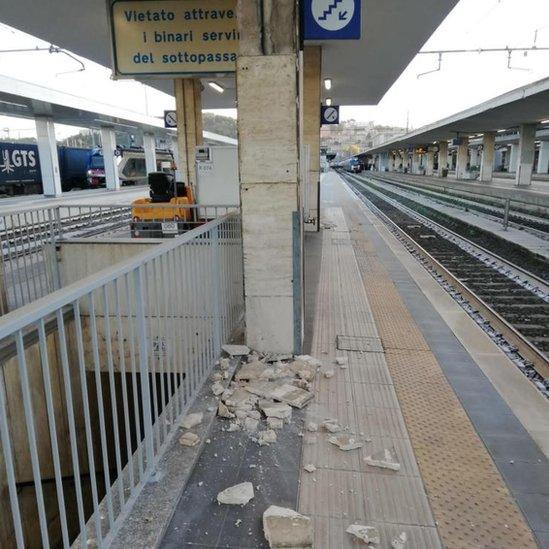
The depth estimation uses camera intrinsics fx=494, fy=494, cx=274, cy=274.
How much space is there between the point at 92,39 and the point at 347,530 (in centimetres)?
1322

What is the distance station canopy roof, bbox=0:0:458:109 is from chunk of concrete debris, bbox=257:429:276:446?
9.08m

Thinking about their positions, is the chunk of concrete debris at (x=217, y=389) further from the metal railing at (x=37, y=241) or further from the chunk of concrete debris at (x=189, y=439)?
the metal railing at (x=37, y=241)

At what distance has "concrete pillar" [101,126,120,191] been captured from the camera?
3578 cm

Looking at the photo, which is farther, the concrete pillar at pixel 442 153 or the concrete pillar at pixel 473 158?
the concrete pillar at pixel 473 158

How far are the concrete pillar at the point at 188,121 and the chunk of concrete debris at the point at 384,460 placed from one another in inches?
563

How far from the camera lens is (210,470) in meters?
3.25

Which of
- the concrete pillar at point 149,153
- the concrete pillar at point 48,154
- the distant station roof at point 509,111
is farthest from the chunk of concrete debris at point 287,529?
the concrete pillar at point 149,153

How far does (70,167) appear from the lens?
39.5 m

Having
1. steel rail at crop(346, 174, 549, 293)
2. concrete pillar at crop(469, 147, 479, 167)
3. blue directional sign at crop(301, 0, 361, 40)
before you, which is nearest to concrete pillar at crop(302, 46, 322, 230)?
steel rail at crop(346, 174, 549, 293)

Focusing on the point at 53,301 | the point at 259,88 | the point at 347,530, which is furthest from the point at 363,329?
the point at 53,301

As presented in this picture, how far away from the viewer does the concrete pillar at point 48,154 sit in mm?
28391

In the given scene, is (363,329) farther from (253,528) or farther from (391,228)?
(391,228)

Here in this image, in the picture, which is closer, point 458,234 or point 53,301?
point 53,301

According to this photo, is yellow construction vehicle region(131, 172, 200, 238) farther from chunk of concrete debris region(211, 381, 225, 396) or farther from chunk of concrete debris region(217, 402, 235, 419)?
chunk of concrete debris region(217, 402, 235, 419)
